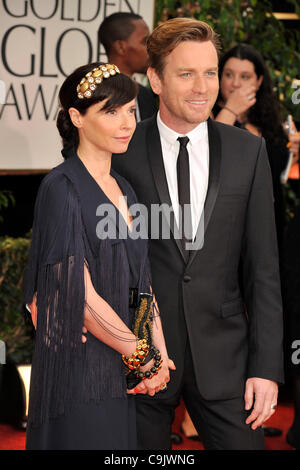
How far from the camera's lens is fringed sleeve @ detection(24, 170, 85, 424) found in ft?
7.44

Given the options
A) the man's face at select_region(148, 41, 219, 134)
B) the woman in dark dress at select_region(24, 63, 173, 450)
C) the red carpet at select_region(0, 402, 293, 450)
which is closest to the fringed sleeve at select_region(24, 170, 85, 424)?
the woman in dark dress at select_region(24, 63, 173, 450)

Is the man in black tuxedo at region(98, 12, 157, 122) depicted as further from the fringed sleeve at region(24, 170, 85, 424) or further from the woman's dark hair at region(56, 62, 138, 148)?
the fringed sleeve at region(24, 170, 85, 424)

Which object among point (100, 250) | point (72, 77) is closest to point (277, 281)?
point (100, 250)

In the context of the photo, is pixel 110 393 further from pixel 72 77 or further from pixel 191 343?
pixel 72 77

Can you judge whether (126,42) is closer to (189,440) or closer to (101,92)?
(189,440)

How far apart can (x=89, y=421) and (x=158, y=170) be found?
0.82 metres

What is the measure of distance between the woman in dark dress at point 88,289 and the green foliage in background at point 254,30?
10.6 ft

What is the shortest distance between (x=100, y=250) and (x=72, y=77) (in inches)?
21.1

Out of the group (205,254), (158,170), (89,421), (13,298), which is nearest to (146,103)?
(13,298)

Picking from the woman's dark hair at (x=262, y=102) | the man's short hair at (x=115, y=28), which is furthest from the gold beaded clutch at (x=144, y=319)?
A: the man's short hair at (x=115, y=28)

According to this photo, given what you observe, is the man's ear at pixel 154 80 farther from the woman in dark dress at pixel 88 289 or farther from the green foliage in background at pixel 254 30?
the green foliage in background at pixel 254 30

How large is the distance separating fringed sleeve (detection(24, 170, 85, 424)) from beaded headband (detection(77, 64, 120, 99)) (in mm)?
254

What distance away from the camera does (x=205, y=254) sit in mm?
2539
